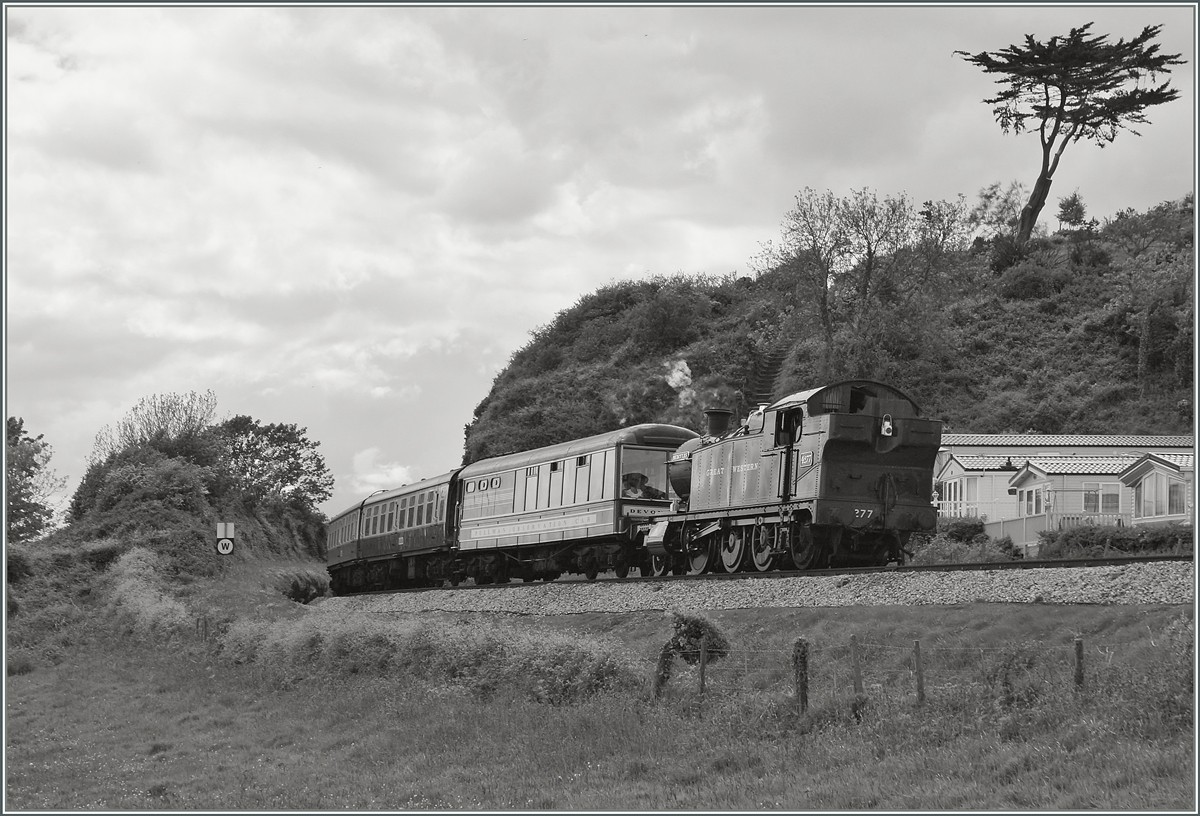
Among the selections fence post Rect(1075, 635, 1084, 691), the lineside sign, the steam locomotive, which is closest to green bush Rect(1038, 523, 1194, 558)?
the steam locomotive

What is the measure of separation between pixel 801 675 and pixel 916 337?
50180mm

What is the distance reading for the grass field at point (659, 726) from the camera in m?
11.3

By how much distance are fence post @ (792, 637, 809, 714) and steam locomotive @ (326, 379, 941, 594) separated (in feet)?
23.2

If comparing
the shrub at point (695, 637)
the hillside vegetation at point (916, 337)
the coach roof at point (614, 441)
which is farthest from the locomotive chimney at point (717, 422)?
the hillside vegetation at point (916, 337)

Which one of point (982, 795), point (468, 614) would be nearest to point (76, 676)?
point (468, 614)

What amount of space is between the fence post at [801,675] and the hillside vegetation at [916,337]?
45.6m

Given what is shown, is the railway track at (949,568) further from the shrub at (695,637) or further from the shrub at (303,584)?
the shrub at (303,584)

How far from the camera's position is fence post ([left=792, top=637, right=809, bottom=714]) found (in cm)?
1400

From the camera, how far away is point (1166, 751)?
35.3ft

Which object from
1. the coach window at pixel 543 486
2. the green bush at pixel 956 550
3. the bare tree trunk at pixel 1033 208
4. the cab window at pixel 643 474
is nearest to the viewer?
the cab window at pixel 643 474

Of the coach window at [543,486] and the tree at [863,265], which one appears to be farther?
the tree at [863,265]

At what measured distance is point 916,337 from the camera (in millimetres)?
61719

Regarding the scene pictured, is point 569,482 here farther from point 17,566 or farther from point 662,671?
point 17,566

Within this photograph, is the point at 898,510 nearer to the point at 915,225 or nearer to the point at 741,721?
the point at 741,721
